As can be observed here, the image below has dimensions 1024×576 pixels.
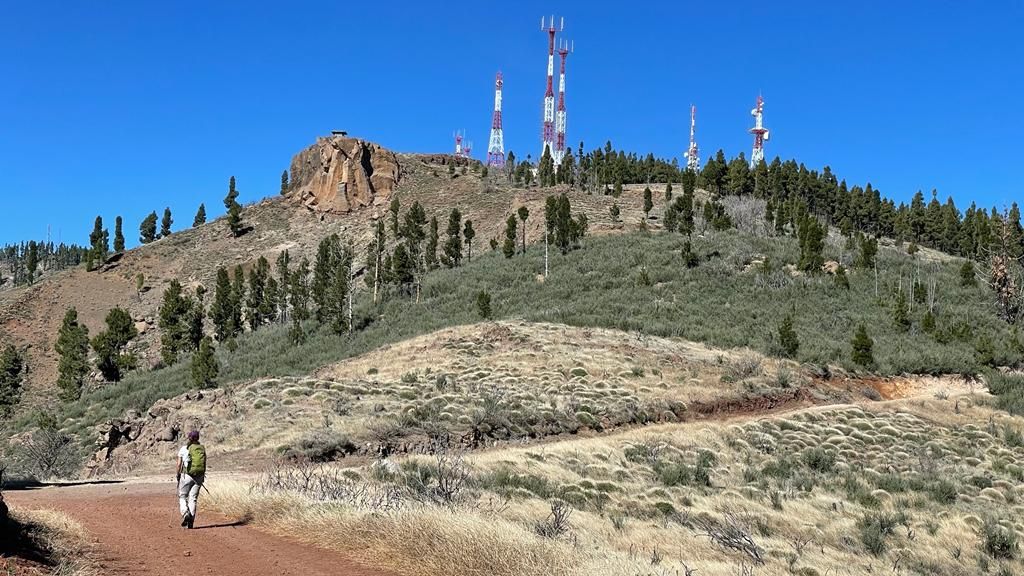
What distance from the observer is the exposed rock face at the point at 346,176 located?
98000 mm

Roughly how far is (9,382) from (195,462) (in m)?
58.6

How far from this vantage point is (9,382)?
185 ft

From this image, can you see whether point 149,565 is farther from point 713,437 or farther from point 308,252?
point 308,252

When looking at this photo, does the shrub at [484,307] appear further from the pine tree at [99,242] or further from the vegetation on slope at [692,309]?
the pine tree at [99,242]

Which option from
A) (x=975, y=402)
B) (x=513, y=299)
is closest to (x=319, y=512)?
(x=975, y=402)

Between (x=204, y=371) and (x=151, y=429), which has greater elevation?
(x=204, y=371)

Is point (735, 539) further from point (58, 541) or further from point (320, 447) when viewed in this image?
point (320, 447)

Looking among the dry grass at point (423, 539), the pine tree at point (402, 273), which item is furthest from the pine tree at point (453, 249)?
the dry grass at point (423, 539)

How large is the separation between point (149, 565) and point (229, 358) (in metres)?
46.3

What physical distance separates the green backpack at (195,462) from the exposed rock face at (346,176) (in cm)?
8927

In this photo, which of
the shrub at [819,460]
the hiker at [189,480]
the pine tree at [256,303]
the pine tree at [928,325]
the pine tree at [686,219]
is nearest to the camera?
the hiker at [189,480]

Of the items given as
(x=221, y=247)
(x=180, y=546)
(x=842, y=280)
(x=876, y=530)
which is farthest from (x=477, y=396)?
(x=221, y=247)

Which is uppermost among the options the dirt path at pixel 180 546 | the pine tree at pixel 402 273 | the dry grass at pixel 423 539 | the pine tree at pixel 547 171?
the pine tree at pixel 547 171

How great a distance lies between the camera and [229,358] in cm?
5091
